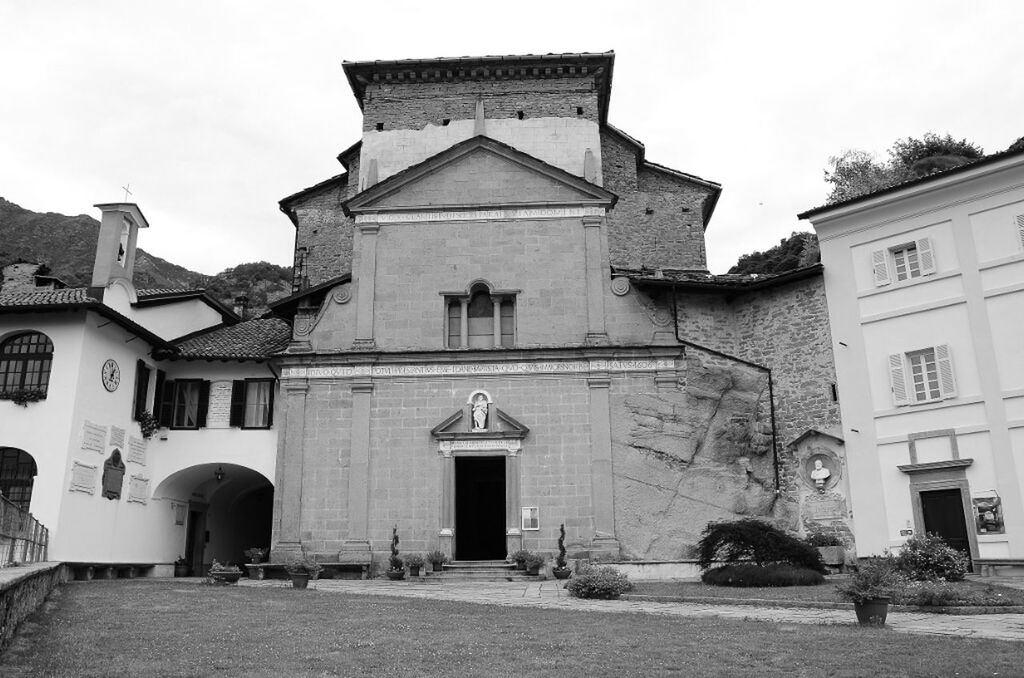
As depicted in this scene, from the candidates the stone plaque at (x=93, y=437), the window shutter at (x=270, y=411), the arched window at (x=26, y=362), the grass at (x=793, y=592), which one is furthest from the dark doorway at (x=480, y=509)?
the arched window at (x=26, y=362)

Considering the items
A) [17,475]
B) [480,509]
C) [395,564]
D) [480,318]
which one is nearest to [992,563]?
[480,509]

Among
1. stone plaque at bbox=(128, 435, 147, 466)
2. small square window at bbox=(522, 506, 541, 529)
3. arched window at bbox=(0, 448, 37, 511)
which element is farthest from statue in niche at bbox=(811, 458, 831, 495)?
arched window at bbox=(0, 448, 37, 511)

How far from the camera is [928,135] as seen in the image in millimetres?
55938

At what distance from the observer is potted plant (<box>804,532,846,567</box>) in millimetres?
22766

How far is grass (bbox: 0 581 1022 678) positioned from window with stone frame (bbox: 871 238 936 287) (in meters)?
14.1

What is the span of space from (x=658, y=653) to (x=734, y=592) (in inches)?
326

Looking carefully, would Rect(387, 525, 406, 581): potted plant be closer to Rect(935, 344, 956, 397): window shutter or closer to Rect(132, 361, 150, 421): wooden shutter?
Rect(132, 361, 150, 421): wooden shutter

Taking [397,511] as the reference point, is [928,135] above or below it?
above

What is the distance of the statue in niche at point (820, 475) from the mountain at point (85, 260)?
5120cm

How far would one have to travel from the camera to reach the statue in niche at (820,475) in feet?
78.4

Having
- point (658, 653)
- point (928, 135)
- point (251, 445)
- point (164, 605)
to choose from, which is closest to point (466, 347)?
point (251, 445)

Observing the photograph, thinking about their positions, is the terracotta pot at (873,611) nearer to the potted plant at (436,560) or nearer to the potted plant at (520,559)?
the potted plant at (520,559)

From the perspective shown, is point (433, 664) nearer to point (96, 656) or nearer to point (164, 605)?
point (96, 656)

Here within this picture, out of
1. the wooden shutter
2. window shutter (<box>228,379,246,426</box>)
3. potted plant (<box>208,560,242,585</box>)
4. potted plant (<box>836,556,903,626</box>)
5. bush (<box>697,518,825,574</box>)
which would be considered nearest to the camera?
potted plant (<box>836,556,903,626</box>)
